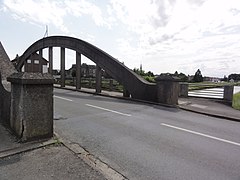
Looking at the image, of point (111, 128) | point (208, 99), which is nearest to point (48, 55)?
Answer: point (208, 99)

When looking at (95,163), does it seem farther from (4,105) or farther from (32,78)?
(4,105)

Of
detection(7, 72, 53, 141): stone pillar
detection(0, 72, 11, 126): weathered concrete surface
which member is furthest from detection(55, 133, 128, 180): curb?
detection(0, 72, 11, 126): weathered concrete surface

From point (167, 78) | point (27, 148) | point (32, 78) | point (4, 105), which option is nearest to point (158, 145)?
point (27, 148)

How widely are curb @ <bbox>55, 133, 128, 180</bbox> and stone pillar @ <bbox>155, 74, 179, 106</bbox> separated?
8.47m

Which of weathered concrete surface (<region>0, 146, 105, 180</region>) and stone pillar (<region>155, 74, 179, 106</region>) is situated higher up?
stone pillar (<region>155, 74, 179, 106</region>)

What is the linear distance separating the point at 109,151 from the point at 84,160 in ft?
2.82

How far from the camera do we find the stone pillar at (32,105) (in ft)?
14.9

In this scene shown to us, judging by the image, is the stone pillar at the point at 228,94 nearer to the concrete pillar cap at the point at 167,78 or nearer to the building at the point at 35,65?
the concrete pillar cap at the point at 167,78

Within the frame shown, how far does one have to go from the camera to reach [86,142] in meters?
5.27

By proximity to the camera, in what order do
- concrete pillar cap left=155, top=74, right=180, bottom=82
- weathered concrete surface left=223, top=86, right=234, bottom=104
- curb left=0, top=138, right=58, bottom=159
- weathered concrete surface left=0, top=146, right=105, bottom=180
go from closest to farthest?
weathered concrete surface left=0, top=146, right=105, bottom=180 → curb left=0, top=138, right=58, bottom=159 → concrete pillar cap left=155, top=74, right=180, bottom=82 → weathered concrete surface left=223, top=86, right=234, bottom=104

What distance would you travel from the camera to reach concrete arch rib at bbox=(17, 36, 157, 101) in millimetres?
13742

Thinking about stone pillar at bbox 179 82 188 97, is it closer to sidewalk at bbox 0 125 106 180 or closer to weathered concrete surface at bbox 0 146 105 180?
sidewalk at bbox 0 125 106 180

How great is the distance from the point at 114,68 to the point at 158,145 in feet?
36.6

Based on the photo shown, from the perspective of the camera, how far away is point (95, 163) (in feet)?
13.1
